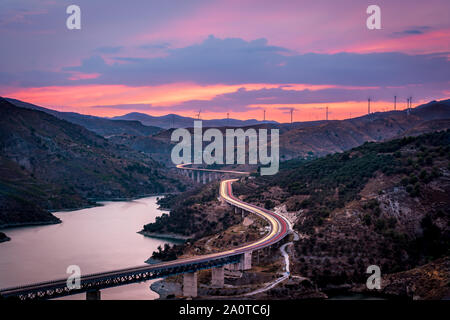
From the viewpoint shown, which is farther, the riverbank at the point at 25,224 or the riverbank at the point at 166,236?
the riverbank at the point at 25,224

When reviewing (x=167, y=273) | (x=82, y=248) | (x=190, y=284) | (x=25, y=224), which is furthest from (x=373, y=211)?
(x=25, y=224)

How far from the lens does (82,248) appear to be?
86.5 metres

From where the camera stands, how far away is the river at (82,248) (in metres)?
65.8

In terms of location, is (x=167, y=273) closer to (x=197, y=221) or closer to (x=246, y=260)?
(x=246, y=260)

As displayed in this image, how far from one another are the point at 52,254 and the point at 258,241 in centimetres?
3104

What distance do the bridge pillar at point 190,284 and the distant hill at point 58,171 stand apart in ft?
240

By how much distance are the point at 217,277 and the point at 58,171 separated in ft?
382

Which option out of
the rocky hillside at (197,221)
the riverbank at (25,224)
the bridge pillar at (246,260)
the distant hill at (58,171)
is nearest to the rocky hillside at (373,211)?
the bridge pillar at (246,260)

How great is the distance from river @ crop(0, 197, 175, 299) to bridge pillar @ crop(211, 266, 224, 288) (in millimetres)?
6027

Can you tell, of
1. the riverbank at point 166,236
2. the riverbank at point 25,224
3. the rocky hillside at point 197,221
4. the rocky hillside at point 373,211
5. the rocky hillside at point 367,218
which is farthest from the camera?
the riverbank at point 25,224

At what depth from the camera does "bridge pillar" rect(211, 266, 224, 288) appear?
58969 millimetres

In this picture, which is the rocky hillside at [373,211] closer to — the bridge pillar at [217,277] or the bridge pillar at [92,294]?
the bridge pillar at [217,277]

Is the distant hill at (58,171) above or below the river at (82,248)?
above
